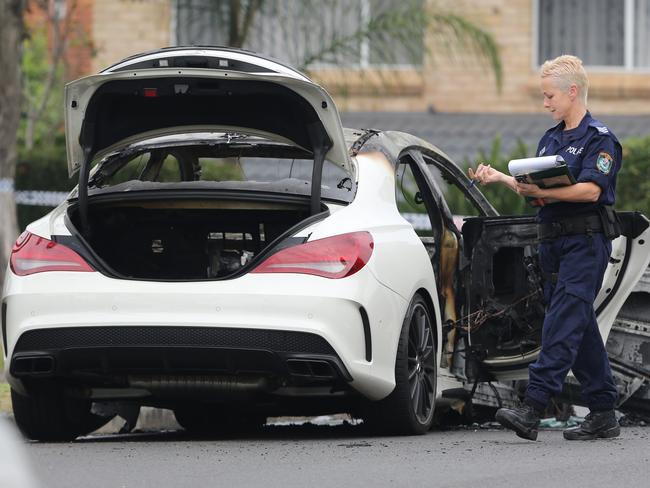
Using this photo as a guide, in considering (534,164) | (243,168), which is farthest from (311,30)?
(534,164)

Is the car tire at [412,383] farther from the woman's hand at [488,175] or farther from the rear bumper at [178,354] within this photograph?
the woman's hand at [488,175]

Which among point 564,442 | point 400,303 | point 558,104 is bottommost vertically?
point 564,442

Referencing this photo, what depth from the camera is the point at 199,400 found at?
756 centimetres

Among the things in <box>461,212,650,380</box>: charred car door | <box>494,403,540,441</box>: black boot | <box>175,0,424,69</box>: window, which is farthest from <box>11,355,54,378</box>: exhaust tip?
<box>175,0,424,69</box>: window

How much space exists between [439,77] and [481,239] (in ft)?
43.6

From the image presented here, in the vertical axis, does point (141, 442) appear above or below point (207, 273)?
below

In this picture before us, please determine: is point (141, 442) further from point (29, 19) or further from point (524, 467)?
point (29, 19)

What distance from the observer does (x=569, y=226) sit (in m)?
7.47

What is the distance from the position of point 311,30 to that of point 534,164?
1129cm

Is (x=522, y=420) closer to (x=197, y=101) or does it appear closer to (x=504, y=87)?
(x=197, y=101)

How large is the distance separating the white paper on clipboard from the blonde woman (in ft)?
0.28

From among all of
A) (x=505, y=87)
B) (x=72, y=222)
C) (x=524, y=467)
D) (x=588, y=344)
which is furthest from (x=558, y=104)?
(x=505, y=87)

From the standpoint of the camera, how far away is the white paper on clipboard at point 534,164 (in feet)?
23.9

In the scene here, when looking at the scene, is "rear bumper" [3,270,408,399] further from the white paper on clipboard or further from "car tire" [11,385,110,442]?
the white paper on clipboard
